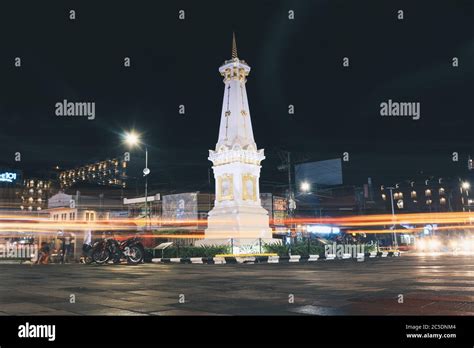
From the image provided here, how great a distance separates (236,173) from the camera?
32.3 m

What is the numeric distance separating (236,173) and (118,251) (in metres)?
10.6

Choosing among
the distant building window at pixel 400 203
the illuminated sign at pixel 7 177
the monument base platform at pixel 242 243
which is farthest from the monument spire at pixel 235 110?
the distant building window at pixel 400 203

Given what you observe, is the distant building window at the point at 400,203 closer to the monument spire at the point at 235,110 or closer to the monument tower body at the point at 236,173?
the monument tower body at the point at 236,173

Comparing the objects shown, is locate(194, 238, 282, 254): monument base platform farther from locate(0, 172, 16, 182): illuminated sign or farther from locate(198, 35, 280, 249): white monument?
locate(0, 172, 16, 182): illuminated sign

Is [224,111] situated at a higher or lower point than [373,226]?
higher

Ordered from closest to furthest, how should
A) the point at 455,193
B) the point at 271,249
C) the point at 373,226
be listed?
1. the point at 271,249
2. the point at 373,226
3. the point at 455,193

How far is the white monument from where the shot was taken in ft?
104

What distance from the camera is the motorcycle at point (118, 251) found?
25.6 meters
